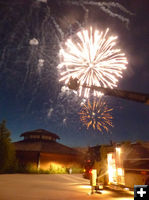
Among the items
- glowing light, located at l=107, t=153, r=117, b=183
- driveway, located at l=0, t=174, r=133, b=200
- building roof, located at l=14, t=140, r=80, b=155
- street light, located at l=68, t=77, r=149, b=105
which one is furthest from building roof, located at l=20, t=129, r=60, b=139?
street light, located at l=68, t=77, r=149, b=105

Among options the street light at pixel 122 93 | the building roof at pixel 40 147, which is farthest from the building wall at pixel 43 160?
the street light at pixel 122 93

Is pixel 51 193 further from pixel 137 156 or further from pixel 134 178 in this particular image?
pixel 137 156

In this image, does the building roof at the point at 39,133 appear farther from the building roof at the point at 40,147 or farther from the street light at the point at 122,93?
the street light at the point at 122,93

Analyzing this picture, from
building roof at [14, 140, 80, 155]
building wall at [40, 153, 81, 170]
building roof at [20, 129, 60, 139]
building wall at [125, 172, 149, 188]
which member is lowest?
building wall at [40, 153, 81, 170]

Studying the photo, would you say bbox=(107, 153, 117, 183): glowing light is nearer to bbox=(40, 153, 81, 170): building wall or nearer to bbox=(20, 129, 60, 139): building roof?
bbox=(40, 153, 81, 170): building wall

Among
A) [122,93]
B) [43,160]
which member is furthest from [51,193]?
[43,160]

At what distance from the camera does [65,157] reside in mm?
32219

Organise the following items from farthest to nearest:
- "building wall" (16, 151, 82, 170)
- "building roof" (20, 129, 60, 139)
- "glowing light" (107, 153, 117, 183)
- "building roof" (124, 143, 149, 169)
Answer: "building roof" (20, 129, 60, 139) → "building wall" (16, 151, 82, 170) → "glowing light" (107, 153, 117, 183) → "building roof" (124, 143, 149, 169)

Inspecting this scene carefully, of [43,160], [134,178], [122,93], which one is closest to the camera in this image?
[134,178]

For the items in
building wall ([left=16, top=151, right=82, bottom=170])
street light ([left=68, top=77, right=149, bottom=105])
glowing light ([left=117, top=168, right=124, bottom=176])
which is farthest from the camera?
building wall ([left=16, top=151, right=82, bottom=170])

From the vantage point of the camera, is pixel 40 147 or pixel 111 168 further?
pixel 40 147

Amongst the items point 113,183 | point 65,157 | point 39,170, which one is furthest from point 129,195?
point 65,157

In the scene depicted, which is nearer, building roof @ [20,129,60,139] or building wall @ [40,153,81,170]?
building wall @ [40,153,81,170]

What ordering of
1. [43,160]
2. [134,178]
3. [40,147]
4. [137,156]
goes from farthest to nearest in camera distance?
[40,147] → [43,160] → [134,178] → [137,156]
